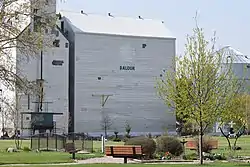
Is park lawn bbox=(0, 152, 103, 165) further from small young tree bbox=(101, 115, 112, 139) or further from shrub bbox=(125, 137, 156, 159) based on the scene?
small young tree bbox=(101, 115, 112, 139)

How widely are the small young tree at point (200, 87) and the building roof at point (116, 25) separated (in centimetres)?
7704

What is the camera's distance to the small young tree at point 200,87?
29719 mm

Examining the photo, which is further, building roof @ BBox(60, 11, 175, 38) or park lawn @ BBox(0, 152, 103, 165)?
building roof @ BBox(60, 11, 175, 38)

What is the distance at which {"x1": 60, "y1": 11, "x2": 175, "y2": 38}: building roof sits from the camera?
110m

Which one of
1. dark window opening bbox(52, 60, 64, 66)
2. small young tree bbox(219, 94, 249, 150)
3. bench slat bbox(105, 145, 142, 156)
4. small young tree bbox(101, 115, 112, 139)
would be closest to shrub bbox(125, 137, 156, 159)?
bench slat bbox(105, 145, 142, 156)

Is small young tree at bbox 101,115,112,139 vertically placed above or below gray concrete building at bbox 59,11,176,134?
below

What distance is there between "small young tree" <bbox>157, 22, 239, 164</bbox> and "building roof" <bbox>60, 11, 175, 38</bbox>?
77045 millimetres

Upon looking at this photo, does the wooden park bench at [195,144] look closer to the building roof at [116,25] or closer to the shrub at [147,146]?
the shrub at [147,146]

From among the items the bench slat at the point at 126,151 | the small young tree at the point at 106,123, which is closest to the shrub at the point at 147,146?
the bench slat at the point at 126,151

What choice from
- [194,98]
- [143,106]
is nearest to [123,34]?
[143,106]

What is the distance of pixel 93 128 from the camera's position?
106m

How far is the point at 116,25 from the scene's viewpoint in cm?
11419

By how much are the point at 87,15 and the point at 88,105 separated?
20539 millimetres

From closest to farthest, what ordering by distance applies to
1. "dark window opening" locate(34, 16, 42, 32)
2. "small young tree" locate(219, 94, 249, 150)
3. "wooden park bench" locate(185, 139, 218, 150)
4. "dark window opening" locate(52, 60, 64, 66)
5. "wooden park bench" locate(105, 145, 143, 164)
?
"dark window opening" locate(34, 16, 42, 32) < "wooden park bench" locate(105, 145, 143, 164) < "small young tree" locate(219, 94, 249, 150) < "wooden park bench" locate(185, 139, 218, 150) < "dark window opening" locate(52, 60, 64, 66)
